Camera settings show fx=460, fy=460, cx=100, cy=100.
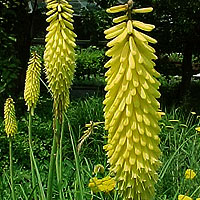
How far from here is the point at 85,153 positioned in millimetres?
5207

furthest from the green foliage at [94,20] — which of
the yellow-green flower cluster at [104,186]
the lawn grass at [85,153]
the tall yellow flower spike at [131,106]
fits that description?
the tall yellow flower spike at [131,106]

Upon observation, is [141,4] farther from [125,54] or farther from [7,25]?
[125,54]

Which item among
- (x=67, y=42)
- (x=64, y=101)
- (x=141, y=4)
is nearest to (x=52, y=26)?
(x=67, y=42)

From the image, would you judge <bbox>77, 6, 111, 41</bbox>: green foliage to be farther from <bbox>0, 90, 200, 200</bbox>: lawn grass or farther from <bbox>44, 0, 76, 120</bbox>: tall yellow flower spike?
Answer: <bbox>44, 0, 76, 120</bbox>: tall yellow flower spike

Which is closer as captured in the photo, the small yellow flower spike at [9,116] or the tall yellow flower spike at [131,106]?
the tall yellow flower spike at [131,106]

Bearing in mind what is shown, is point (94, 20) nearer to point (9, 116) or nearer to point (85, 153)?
point (85, 153)

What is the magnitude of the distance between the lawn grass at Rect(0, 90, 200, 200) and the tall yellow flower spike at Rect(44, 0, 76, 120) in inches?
34.8

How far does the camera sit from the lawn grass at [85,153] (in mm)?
3641

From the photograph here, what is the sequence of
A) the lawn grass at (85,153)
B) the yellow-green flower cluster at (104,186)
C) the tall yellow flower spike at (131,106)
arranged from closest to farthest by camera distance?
the tall yellow flower spike at (131,106), the yellow-green flower cluster at (104,186), the lawn grass at (85,153)

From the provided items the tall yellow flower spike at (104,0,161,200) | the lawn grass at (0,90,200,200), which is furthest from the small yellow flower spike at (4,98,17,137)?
the tall yellow flower spike at (104,0,161,200)

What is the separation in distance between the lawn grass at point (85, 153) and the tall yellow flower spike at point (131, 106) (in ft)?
3.97

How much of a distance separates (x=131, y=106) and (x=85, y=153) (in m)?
3.78

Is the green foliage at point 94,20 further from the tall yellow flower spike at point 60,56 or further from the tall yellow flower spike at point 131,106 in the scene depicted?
the tall yellow flower spike at point 131,106

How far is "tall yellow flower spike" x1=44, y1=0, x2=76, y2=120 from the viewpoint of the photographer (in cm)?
199
